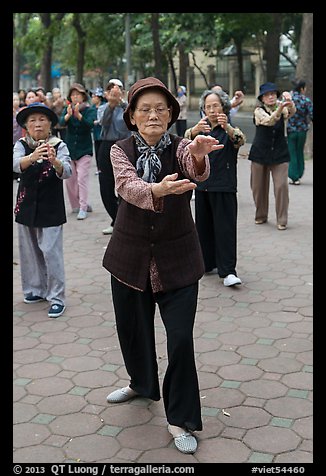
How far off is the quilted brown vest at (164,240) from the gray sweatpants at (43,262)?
2.24 m

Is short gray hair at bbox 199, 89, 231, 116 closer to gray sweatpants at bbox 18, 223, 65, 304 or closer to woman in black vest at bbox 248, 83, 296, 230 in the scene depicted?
gray sweatpants at bbox 18, 223, 65, 304

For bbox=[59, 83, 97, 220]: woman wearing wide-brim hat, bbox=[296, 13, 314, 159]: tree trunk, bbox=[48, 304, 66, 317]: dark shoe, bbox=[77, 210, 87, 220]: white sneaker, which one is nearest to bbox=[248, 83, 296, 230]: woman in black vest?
bbox=[59, 83, 97, 220]: woman wearing wide-brim hat

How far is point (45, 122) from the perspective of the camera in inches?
220

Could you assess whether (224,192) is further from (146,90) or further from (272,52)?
(272,52)

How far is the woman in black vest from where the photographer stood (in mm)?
8555

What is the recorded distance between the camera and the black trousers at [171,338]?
3580 millimetres

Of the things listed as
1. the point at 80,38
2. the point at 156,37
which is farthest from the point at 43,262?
the point at 80,38

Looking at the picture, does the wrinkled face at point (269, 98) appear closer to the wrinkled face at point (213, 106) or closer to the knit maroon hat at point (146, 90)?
the wrinkled face at point (213, 106)

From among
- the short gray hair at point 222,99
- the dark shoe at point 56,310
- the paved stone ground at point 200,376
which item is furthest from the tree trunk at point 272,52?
the dark shoe at point 56,310
